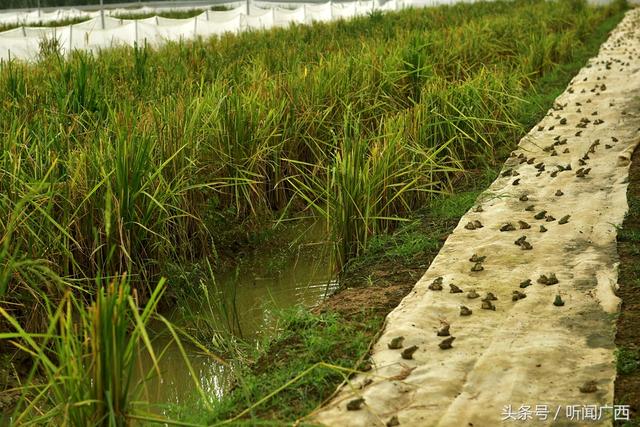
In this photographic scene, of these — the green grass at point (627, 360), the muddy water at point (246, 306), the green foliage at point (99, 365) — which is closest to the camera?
the green foliage at point (99, 365)

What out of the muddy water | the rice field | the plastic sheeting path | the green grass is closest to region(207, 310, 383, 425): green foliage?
the plastic sheeting path

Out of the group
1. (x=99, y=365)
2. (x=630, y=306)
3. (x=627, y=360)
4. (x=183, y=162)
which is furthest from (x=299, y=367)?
(x=183, y=162)

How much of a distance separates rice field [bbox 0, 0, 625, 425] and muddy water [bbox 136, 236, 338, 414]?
172mm

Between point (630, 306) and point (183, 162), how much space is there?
218 cm

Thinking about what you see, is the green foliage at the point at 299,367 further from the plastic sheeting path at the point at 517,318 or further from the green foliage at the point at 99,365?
the green foliage at the point at 99,365

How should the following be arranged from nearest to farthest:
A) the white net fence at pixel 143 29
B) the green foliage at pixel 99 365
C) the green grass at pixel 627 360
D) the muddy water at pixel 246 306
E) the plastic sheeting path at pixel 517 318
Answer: the green foliage at pixel 99 365 < the plastic sheeting path at pixel 517 318 < the green grass at pixel 627 360 < the muddy water at pixel 246 306 < the white net fence at pixel 143 29

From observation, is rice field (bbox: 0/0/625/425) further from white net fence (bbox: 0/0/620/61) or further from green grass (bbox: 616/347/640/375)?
white net fence (bbox: 0/0/620/61)

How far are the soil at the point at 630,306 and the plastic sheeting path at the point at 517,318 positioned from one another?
33mm

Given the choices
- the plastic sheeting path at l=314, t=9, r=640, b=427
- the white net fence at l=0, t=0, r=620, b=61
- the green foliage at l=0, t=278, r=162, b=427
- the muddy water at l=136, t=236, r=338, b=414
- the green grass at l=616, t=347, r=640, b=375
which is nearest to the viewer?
the green foliage at l=0, t=278, r=162, b=427

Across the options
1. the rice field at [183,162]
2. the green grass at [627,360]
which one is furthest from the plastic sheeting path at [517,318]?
the rice field at [183,162]

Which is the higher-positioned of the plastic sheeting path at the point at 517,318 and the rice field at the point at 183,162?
the rice field at the point at 183,162

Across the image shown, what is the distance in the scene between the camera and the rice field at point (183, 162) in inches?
124

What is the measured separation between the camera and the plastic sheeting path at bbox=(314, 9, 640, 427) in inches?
91.3

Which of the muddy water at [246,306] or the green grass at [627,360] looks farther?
the muddy water at [246,306]
